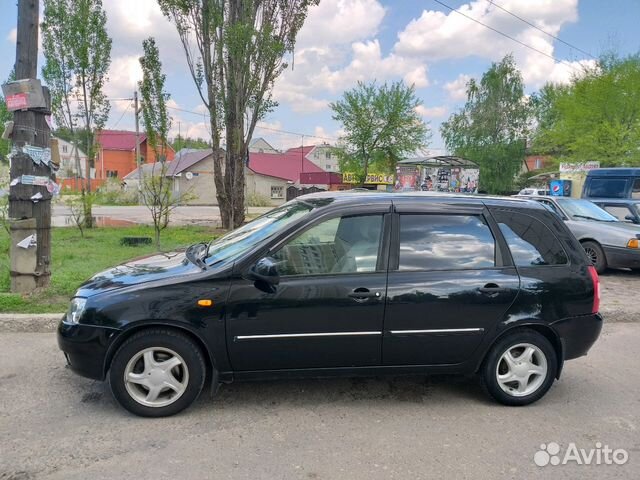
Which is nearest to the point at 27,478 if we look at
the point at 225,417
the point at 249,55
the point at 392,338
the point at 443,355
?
the point at 225,417

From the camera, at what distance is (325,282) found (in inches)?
149

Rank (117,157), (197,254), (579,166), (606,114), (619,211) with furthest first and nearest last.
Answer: (117,157)
(579,166)
(606,114)
(619,211)
(197,254)

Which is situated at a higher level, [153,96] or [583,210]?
[153,96]

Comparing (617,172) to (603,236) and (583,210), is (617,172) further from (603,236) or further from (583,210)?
(603,236)

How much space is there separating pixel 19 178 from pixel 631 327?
8007 millimetres

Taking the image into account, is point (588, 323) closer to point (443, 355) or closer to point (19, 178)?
point (443, 355)

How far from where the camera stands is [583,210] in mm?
10805

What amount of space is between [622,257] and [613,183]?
7.06m

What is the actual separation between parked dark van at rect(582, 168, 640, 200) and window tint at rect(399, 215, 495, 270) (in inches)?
494

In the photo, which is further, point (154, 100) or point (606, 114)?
point (606, 114)

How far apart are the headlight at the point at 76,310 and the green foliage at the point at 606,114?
25.3m

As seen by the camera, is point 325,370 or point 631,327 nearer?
point 325,370

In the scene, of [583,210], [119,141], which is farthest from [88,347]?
[119,141]

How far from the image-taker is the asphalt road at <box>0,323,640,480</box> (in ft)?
10.2
